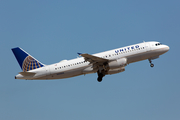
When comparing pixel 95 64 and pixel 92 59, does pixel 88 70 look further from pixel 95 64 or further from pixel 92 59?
pixel 92 59

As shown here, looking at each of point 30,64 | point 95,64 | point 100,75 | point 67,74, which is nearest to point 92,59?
point 95,64

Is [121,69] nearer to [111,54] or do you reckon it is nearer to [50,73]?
[111,54]

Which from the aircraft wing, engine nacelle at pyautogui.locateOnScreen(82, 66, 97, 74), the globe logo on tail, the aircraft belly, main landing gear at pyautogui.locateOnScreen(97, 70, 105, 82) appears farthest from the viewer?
the globe logo on tail

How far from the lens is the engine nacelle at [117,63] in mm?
46625

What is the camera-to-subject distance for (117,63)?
46781 mm

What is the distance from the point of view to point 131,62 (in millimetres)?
48938

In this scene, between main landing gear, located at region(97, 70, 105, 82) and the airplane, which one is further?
main landing gear, located at region(97, 70, 105, 82)

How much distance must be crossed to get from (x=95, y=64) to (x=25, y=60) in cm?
1296

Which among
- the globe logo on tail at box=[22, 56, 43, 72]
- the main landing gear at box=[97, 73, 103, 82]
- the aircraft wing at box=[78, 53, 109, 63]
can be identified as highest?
the globe logo on tail at box=[22, 56, 43, 72]

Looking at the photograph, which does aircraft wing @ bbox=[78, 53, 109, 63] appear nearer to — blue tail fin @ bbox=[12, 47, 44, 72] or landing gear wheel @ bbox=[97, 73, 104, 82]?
landing gear wheel @ bbox=[97, 73, 104, 82]

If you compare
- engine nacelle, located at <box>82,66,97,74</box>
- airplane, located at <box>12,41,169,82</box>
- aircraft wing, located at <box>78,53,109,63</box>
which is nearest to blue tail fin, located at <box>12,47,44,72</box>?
airplane, located at <box>12,41,169,82</box>

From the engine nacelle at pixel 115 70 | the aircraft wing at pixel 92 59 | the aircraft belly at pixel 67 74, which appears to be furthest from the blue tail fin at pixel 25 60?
the engine nacelle at pixel 115 70

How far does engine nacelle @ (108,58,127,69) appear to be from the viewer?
153 ft

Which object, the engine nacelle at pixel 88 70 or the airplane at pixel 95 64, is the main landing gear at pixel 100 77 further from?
the engine nacelle at pixel 88 70
